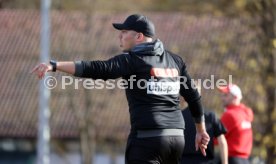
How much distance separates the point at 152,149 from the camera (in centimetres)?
785

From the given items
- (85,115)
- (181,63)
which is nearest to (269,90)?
(181,63)

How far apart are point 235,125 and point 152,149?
3.63m

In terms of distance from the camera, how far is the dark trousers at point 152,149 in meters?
7.84

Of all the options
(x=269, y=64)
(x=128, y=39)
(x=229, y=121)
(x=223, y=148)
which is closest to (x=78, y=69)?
(x=128, y=39)

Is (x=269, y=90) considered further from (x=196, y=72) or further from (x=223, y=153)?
(x=223, y=153)

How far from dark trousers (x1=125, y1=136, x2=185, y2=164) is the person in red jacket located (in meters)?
3.40

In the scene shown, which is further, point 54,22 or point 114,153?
point 54,22

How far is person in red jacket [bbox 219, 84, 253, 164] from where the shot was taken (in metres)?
11.3

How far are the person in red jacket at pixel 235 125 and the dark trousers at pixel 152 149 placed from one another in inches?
134

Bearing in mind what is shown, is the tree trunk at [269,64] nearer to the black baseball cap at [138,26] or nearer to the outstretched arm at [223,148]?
the outstretched arm at [223,148]

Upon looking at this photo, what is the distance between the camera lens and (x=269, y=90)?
18.6 metres

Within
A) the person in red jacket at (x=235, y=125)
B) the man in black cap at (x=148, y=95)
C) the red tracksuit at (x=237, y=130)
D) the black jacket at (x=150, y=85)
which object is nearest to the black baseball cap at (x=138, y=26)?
the man in black cap at (x=148, y=95)

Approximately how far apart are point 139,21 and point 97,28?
1011 inches

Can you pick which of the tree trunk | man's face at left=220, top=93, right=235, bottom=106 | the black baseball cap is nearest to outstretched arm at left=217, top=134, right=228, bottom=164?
man's face at left=220, top=93, right=235, bottom=106
